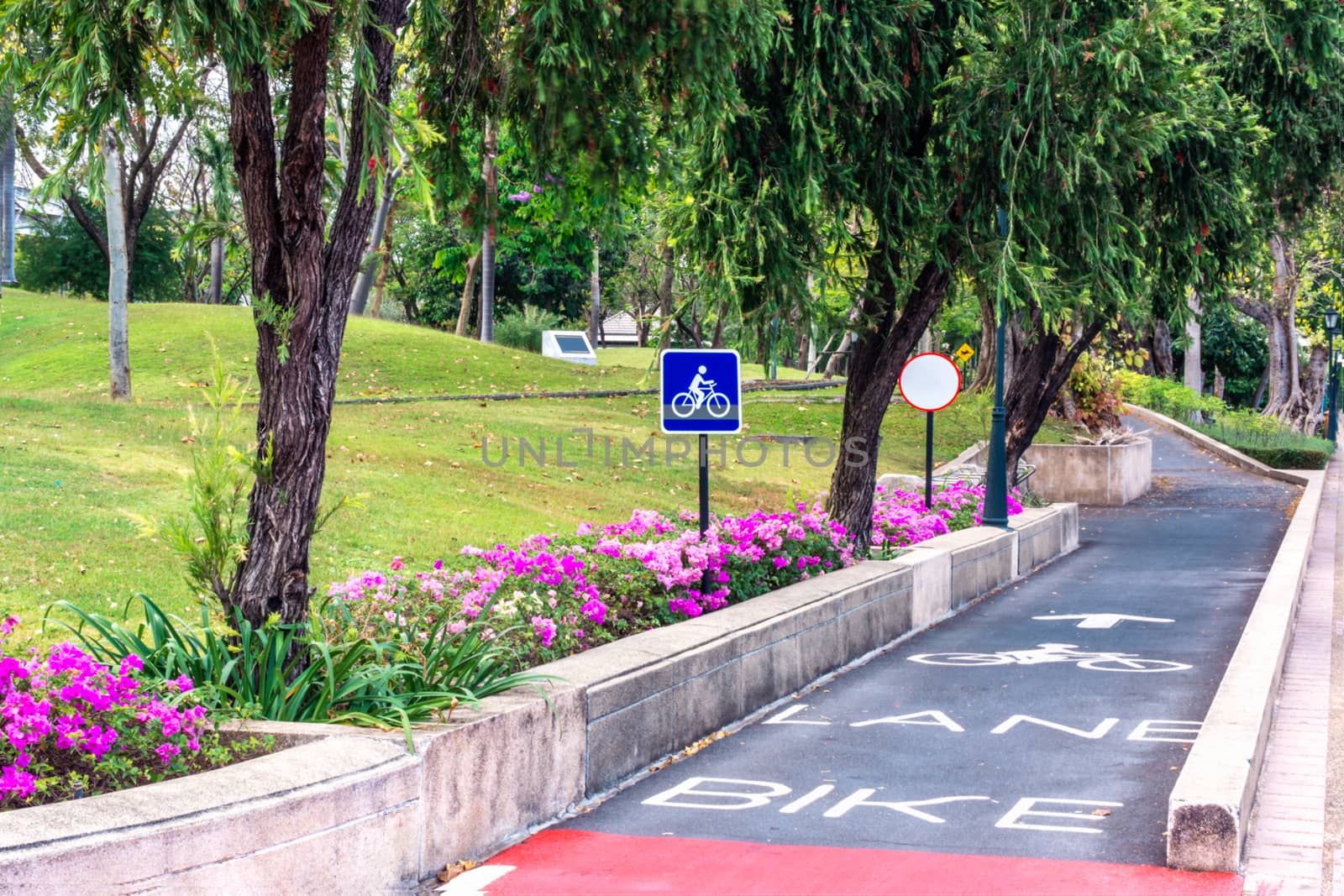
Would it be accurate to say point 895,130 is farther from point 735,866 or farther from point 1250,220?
point 735,866

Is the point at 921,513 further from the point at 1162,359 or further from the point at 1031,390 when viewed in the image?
the point at 1162,359

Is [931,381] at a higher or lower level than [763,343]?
lower

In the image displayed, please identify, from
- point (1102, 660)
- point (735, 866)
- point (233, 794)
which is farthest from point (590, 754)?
point (1102, 660)

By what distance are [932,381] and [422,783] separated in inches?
476

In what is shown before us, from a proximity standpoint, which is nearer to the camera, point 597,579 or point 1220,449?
point 597,579

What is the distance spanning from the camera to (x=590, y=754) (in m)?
6.73

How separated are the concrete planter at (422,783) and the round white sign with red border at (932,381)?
6916 mm

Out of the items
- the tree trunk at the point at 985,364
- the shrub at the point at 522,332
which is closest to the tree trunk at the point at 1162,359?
the tree trunk at the point at 985,364

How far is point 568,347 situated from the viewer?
5103 cm

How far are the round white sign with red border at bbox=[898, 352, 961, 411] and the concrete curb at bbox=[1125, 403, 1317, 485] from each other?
2009cm

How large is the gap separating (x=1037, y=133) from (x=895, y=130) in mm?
1358

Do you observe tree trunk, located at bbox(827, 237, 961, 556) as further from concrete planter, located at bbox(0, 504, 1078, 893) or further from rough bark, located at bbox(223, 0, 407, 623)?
rough bark, located at bbox(223, 0, 407, 623)

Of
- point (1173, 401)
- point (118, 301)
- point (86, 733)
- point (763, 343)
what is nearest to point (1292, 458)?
point (1173, 401)

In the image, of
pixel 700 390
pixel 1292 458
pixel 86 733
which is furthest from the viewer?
pixel 1292 458
